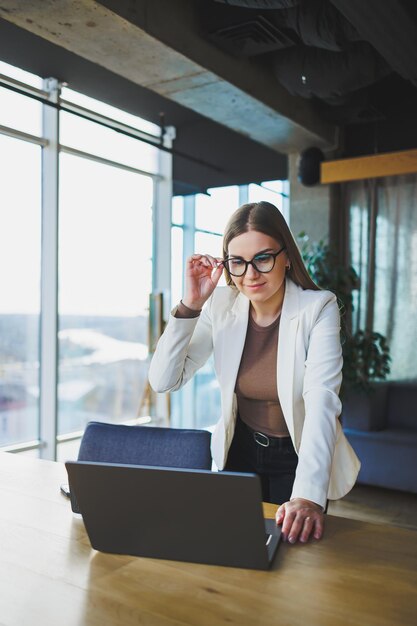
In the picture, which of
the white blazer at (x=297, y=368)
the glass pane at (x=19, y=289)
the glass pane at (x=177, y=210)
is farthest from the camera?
the glass pane at (x=177, y=210)

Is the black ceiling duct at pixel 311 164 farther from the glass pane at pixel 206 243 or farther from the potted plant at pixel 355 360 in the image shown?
the glass pane at pixel 206 243

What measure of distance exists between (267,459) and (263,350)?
35cm

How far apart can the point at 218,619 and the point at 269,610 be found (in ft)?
0.31

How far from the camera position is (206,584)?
1120 mm

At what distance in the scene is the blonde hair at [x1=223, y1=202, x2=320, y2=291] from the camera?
6.04ft

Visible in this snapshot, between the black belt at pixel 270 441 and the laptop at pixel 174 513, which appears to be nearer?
the laptop at pixel 174 513

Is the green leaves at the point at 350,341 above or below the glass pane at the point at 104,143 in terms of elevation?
below

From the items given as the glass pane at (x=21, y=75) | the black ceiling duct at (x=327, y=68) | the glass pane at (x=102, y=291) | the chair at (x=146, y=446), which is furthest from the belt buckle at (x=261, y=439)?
the glass pane at (x=21, y=75)

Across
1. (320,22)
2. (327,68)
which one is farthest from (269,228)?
(327,68)

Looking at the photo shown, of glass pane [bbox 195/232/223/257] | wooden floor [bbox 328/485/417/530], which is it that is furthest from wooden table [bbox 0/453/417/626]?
glass pane [bbox 195/232/223/257]

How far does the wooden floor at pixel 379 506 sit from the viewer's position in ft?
14.4

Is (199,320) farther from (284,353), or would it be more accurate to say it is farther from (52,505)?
(52,505)

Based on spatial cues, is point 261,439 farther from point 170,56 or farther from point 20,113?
point 20,113

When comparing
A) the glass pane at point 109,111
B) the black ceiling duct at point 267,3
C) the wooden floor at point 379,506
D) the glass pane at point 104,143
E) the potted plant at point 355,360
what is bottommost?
the wooden floor at point 379,506
